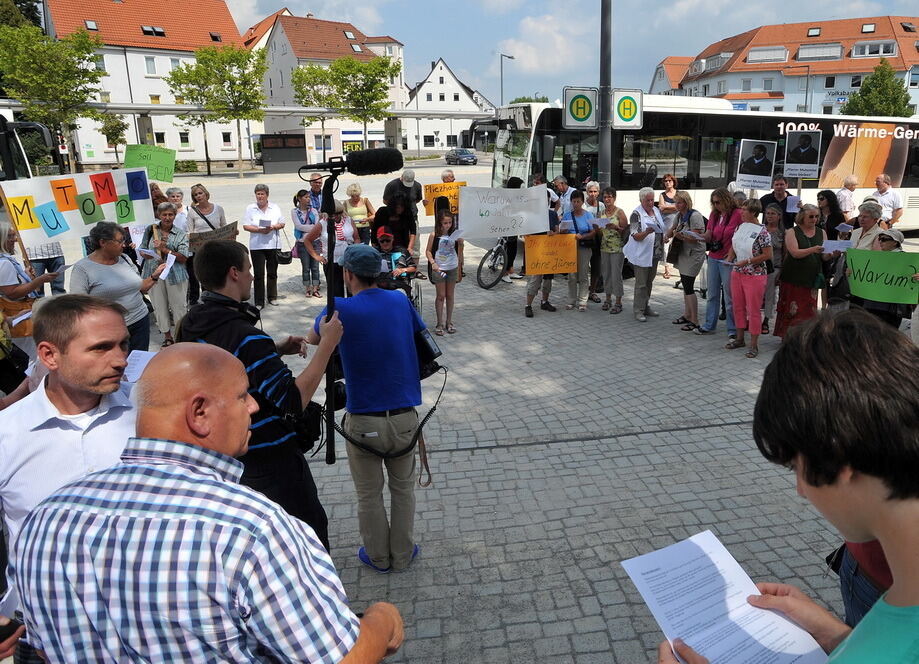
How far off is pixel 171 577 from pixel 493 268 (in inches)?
417

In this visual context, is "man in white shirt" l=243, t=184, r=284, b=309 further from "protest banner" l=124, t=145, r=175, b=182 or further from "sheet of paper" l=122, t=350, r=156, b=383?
"sheet of paper" l=122, t=350, r=156, b=383

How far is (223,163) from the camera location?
5819cm

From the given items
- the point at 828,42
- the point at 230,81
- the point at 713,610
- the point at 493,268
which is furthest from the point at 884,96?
the point at 713,610

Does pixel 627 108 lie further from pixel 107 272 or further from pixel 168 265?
pixel 107 272

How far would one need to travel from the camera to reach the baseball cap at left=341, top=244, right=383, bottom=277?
3.53 meters

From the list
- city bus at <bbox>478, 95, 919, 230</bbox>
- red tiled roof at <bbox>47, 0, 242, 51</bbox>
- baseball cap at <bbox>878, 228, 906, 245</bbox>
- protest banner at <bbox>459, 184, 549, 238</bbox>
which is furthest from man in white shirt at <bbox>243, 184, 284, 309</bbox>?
red tiled roof at <bbox>47, 0, 242, 51</bbox>

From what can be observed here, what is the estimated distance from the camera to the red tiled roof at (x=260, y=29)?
88.6m

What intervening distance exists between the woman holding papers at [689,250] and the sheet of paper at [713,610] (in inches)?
289

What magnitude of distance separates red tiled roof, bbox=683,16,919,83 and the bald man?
291 feet

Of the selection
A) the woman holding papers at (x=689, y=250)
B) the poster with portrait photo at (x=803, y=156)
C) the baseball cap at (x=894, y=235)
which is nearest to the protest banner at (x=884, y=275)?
the baseball cap at (x=894, y=235)

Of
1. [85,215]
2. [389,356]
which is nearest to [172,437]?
[389,356]

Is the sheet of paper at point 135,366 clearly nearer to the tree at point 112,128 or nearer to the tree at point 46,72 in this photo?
the tree at point 46,72

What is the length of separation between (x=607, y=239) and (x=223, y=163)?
55967mm

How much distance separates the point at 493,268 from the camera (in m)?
11.7
